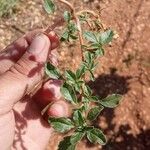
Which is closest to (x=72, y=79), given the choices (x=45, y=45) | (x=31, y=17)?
(x=45, y=45)

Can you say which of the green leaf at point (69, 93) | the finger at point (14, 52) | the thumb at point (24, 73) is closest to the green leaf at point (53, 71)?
the green leaf at point (69, 93)

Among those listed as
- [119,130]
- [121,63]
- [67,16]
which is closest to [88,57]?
[67,16]

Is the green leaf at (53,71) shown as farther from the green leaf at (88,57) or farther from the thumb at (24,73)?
the thumb at (24,73)

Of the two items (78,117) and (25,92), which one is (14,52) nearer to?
(25,92)

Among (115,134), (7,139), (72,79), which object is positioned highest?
(72,79)

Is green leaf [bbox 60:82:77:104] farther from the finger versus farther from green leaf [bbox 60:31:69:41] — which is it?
the finger

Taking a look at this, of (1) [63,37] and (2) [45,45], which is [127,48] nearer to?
(2) [45,45]
